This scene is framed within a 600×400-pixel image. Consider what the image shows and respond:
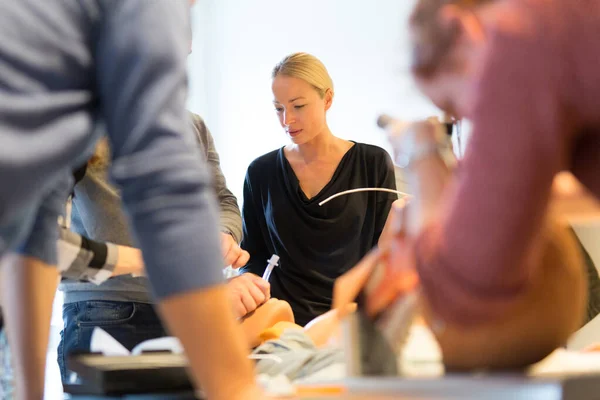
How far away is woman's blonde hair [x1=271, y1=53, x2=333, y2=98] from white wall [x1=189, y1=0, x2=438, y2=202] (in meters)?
0.34

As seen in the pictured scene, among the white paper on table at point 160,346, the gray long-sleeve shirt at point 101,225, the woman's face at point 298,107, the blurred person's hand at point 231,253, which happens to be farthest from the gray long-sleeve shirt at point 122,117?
the woman's face at point 298,107

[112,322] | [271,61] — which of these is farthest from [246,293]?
[271,61]

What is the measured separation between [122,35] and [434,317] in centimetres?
33

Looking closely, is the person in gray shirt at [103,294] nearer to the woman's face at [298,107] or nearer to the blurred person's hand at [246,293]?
the blurred person's hand at [246,293]

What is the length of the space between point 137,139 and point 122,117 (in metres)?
0.02

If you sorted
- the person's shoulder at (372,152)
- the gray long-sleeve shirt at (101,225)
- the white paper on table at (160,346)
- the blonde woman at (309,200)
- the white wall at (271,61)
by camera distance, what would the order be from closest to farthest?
the white paper on table at (160,346) → the gray long-sleeve shirt at (101,225) → the blonde woman at (309,200) → the person's shoulder at (372,152) → the white wall at (271,61)

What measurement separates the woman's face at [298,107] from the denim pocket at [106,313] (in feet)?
3.63

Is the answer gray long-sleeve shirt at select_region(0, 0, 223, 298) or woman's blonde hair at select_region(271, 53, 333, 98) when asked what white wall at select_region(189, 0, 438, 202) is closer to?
woman's blonde hair at select_region(271, 53, 333, 98)

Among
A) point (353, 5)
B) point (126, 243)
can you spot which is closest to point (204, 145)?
point (126, 243)

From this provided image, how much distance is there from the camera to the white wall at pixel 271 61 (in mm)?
2615

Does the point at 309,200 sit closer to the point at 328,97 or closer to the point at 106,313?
the point at 328,97

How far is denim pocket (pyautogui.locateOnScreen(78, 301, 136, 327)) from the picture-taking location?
1181mm

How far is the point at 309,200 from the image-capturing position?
213 cm

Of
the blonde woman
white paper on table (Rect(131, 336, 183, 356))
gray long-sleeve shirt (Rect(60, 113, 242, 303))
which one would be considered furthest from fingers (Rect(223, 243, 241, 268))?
the blonde woman
